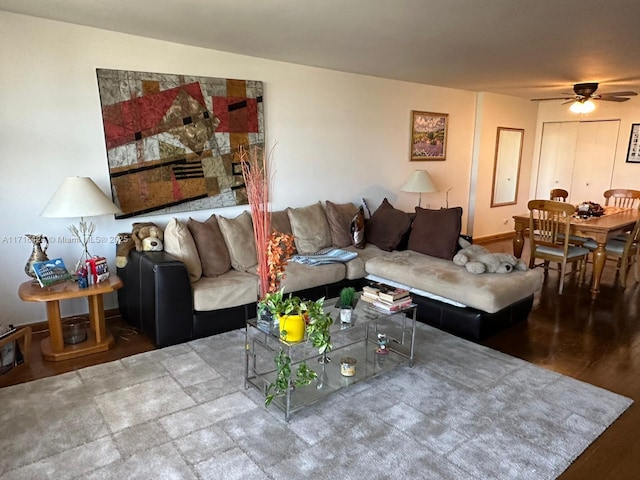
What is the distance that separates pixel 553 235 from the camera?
15.2ft

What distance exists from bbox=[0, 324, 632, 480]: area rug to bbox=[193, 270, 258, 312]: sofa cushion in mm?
434

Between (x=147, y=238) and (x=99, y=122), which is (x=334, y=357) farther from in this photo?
(x=99, y=122)

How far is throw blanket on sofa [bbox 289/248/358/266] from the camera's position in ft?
12.8

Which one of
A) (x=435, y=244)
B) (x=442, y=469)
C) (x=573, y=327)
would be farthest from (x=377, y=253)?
(x=442, y=469)

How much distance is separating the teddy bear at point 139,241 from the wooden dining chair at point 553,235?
12.3 ft

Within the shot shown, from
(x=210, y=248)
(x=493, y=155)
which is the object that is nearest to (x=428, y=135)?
(x=493, y=155)

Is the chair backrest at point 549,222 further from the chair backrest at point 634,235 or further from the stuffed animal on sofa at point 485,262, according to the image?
the stuffed animal on sofa at point 485,262

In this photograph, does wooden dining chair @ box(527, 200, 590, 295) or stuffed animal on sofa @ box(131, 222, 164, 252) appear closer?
stuffed animal on sofa @ box(131, 222, 164, 252)

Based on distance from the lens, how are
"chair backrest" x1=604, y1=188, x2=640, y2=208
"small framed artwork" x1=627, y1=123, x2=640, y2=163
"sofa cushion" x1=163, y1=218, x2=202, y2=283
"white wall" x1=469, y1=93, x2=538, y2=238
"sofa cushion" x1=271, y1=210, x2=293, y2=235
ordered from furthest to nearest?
"white wall" x1=469, y1=93, x2=538, y2=238 < "small framed artwork" x1=627, y1=123, x2=640, y2=163 < "chair backrest" x1=604, y1=188, x2=640, y2=208 < "sofa cushion" x1=271, y1=210, x2=293, y2=235 < "sofa cushion" x1=163, y1=218, x2=202, y2=283

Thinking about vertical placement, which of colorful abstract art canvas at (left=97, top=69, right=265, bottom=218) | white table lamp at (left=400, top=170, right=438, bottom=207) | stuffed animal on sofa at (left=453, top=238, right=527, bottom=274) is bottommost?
stuffed animal on sofa at (left=453, top=238, right=527, bottom=274)

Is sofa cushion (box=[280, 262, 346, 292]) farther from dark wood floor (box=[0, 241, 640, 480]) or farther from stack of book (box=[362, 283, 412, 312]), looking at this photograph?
dark wood floor (box=[0, 241, 640, 480])

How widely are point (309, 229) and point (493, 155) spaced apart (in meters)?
4.03

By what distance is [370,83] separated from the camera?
5156mm

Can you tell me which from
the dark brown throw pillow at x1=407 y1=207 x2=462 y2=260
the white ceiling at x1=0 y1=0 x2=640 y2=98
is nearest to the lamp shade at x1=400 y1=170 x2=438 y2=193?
the dark brown throw pillow at x1=407 y1=207 x2=462 y2=260
